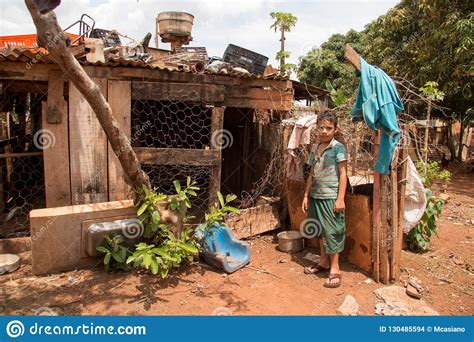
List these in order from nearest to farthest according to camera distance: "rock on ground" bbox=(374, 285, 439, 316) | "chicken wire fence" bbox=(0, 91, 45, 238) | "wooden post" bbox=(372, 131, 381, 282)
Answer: "rock on ground" bbox=(374, 285, 439, 316)
"wooden post" bbox=(372, 131, 381, 282)
"chicken wire fence" bbox=(0, 91, 45, 238)

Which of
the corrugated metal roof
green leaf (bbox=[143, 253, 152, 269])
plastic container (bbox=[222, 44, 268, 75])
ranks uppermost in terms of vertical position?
plastic container (bbox=[222, 44, 268, 75])

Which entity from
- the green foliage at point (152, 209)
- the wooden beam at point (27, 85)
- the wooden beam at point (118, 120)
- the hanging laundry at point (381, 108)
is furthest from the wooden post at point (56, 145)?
the hanging laundry at point (381, 108)

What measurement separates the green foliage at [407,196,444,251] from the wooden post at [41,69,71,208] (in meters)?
4.59

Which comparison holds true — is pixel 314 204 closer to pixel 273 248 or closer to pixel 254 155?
pixel 273 248

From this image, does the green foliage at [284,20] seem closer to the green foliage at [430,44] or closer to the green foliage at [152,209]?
the green foliage at [430,44]

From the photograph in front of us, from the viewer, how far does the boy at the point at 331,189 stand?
12.2ft

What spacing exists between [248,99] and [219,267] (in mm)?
2392

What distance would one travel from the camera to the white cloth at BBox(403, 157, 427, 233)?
406cm

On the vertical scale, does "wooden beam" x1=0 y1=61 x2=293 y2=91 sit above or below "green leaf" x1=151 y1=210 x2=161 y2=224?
above

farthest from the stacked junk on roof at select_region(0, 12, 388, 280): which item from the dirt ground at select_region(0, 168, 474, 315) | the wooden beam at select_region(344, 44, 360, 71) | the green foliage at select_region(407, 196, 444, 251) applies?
the wooden beam at select_region(344, 44, 360, 71)

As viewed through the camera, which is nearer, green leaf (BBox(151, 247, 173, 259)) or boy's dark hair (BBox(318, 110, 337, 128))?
green leaf (BBox(151, 247, 173, 259))

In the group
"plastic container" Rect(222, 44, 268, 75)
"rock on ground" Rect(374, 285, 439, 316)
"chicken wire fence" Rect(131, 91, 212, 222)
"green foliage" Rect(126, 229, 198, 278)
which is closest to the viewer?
"rock on ground" Rect(374, 285, 439, 316)

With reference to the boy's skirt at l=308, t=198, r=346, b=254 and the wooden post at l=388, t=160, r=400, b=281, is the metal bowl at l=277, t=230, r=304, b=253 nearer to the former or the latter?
the boy's skirt at l=308, t=198, r=346, b=254

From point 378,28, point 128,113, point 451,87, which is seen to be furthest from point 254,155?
point 378,28
